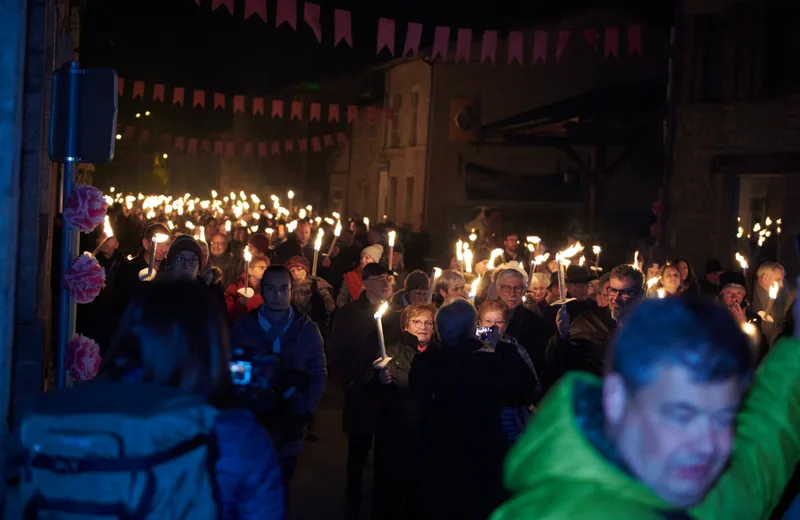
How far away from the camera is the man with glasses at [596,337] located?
23.5 feet

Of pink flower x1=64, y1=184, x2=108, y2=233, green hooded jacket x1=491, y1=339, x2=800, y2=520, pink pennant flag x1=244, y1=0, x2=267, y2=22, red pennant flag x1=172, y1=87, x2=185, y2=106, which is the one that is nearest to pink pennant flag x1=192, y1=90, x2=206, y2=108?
red pennant flag x1=172, y1=87, x2=185, y2=106

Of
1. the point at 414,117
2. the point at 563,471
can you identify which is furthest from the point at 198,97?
the point at 563,471

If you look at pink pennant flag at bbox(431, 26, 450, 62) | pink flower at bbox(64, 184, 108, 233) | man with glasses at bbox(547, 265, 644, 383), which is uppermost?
pink pennant flag at bbox(431, 26, 450, 62)

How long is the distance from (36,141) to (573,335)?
3851 millimetres

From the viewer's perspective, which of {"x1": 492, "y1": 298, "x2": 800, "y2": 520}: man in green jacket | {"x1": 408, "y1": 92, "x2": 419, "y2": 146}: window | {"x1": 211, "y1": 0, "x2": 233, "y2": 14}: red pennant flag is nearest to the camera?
{"x1": 492, "y1": 298, "x2": 800, "y2": 520}: man in green jacket

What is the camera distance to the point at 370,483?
893 cm

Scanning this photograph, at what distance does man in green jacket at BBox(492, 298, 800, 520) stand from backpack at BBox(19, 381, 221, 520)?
974 millimetres

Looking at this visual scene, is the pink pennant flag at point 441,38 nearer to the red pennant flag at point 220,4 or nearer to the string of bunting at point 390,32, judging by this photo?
the string of bunting at point 390,32

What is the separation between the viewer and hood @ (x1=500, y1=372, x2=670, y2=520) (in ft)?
6.71

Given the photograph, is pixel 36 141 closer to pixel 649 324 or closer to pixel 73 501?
pixel 73 501

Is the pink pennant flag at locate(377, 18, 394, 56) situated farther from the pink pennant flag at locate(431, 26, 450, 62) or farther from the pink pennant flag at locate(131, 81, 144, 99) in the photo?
the pink pennant flag at locate(131, 81, 144, 99)

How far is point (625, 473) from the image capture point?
2068mm

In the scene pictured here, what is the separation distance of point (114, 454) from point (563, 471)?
1186mm

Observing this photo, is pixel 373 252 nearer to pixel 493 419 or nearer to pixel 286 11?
pixel 286 11
